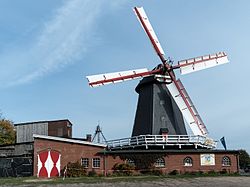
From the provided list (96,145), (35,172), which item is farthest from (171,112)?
(35,172)

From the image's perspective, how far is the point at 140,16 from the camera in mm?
46469

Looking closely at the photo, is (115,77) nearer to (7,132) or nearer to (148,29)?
(148,29)

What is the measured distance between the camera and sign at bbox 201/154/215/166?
39.8m

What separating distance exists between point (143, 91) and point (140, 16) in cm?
897

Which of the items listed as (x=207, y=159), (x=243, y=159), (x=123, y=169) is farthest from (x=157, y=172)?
(x=243, y=159)

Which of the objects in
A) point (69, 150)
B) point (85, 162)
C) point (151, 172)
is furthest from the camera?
point (85, 162)

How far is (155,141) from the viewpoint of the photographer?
39.6 m

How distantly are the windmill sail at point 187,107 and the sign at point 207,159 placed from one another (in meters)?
3.13

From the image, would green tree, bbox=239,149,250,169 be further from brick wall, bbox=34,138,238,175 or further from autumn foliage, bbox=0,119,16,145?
brick wall, bbox=34,138,238,175

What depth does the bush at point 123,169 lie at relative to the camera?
1485 inches

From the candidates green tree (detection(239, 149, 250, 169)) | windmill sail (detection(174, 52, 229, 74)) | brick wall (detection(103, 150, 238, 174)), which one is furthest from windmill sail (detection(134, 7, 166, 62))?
green tree (detection(239, 149, 250, 169))

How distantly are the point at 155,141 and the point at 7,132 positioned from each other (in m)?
44.4

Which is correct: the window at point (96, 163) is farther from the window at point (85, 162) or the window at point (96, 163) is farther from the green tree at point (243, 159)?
the green tree at point (243, 159)

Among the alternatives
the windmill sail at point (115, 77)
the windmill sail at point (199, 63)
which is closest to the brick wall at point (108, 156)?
the windmill sail at point (115, 77)
